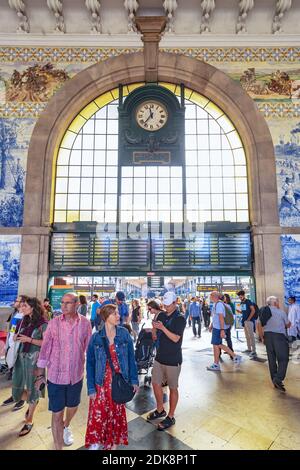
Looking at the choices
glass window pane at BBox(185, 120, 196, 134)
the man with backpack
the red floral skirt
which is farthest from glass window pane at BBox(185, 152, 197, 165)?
the red floral skirt

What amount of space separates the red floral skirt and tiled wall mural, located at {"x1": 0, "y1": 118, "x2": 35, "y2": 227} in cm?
759

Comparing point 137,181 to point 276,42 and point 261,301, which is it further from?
point 276,42

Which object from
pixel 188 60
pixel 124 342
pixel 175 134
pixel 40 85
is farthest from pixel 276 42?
pixel 124 342

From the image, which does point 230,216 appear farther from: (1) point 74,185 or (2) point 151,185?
(1) point 74,185

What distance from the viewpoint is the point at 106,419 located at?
2627 millimetres

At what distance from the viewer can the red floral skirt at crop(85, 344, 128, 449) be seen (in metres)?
2.61

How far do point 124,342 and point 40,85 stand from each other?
10021mm

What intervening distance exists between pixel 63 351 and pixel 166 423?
166 centimetres

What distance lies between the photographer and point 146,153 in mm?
9906

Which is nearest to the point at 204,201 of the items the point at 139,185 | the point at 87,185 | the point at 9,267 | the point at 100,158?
the point at 139,185

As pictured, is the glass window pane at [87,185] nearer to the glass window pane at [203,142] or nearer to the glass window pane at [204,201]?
the glass window pane at [204,201]

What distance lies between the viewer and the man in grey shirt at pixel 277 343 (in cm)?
475

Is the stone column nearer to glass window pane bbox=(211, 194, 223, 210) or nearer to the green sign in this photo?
glass window pane bbox=(211, 194, 223, 210)

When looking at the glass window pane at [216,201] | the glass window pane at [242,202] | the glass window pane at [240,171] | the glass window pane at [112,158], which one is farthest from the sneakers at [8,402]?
the glass window pane at [240,171]
